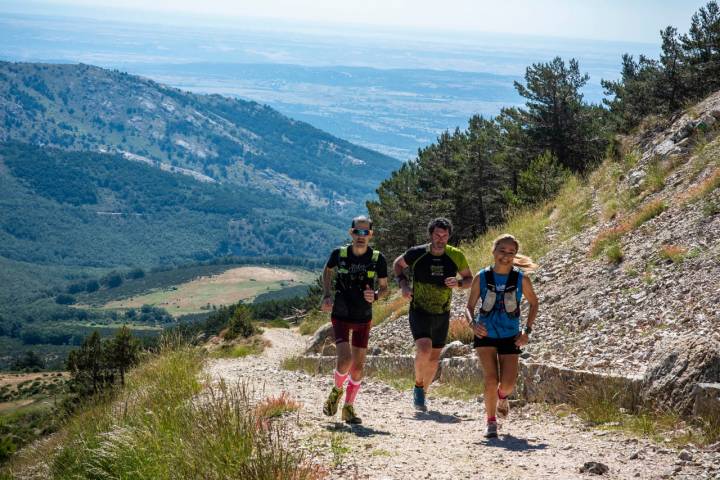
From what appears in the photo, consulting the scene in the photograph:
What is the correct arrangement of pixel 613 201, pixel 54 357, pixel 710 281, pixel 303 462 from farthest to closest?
pixel 54 357 → pixel 613 201 → pixel 710 281 → pixel 303 462

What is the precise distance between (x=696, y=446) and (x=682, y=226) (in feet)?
23.8

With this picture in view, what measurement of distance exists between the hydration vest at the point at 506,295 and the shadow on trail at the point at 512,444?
1256 mm

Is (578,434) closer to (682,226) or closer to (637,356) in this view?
(637,356)

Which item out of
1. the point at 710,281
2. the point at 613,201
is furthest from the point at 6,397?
the point at 710,281

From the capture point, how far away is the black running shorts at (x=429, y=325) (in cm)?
941

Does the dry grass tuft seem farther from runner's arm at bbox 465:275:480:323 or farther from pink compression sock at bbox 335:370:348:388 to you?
runner's arm at bbox 465:275:480:323

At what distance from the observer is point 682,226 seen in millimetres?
13344

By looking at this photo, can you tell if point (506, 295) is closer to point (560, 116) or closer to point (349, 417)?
point (349, 417)

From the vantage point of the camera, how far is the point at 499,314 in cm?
808

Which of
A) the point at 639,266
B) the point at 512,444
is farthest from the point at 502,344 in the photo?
the point at 639,266

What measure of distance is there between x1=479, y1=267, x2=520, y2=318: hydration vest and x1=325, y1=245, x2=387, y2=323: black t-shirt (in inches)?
53.6

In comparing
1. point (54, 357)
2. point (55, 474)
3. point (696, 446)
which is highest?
point (696, 446)

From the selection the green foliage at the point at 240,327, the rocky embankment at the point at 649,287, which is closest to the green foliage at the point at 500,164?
the rocky embankment at the point at 649,287

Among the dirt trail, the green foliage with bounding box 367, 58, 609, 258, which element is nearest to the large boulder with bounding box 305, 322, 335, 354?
the green foliage with bounding box 367, 58, 609, 258
